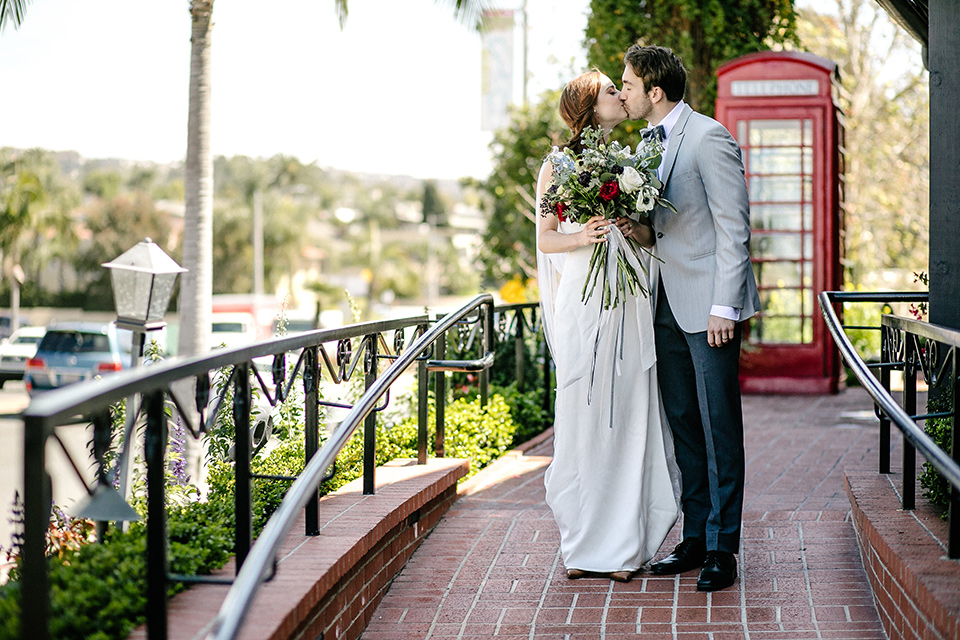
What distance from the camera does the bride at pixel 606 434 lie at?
395 centimetres

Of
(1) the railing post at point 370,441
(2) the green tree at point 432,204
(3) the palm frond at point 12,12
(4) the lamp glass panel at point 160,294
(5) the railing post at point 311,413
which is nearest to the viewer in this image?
(5) the railing post at point 311,413

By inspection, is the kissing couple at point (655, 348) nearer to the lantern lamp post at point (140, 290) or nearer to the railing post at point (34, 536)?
the railing post at point (34, 536)

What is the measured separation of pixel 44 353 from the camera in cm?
1867

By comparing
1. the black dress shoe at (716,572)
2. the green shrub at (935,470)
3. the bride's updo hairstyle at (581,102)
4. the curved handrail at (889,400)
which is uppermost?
the bride's updo hairstyle at (581,102)

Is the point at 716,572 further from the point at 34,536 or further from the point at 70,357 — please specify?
the point at 70,357

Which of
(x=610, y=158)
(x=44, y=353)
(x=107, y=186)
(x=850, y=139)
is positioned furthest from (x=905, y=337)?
(x=107, y=186)

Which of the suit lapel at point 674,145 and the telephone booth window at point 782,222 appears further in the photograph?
the telephone booth window at point 782,222

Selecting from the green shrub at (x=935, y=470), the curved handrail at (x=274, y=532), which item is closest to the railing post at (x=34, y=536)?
the curved handrail at (x=274, y=532)

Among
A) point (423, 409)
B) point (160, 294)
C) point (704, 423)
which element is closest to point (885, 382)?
point (704, 423)

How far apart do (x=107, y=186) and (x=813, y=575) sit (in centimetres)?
7140

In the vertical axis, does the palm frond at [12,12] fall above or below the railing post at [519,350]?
above

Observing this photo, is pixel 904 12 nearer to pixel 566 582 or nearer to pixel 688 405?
pixel 688 405

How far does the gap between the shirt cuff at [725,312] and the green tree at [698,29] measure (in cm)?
807

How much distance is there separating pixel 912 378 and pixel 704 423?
3.07 ft
